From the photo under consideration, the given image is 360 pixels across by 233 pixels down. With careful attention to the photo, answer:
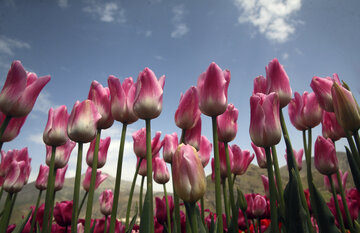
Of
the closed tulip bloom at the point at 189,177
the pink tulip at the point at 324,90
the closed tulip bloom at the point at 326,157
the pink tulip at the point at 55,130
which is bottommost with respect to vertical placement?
the closed tulip bloom at the point at 189,177

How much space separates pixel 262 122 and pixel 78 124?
3.08 ft

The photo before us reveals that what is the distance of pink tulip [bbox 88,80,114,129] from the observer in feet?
4.94

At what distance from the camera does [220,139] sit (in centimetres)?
168

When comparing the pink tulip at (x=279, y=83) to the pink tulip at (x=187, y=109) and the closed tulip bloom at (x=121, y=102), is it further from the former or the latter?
the closed tulip bloom at (x=121, y=102)

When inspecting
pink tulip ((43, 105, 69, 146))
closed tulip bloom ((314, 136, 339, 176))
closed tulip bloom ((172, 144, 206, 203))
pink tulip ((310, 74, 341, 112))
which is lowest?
closed tulip bloom ((172, 144, 206, 203))

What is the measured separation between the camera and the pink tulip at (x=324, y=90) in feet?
5.03

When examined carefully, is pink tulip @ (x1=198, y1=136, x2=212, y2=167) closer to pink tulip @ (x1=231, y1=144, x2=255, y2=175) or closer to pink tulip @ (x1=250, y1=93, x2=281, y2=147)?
pink tulip @ (x1=231, y1=144, x2=255, y2=175)

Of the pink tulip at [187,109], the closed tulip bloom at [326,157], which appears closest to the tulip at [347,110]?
the closed tulip bloom at [326,157]

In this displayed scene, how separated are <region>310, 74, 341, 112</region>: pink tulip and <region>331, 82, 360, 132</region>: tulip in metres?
0.27

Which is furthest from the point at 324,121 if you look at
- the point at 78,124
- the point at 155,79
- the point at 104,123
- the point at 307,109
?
the point at 78,124

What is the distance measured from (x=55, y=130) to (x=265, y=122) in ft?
3.96

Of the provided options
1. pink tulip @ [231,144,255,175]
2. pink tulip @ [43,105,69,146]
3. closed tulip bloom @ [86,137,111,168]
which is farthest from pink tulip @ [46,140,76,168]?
pink tulip @ [231,144,255,175]

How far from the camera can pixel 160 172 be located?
226 cm

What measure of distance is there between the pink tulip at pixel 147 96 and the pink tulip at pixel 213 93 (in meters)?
0.23
